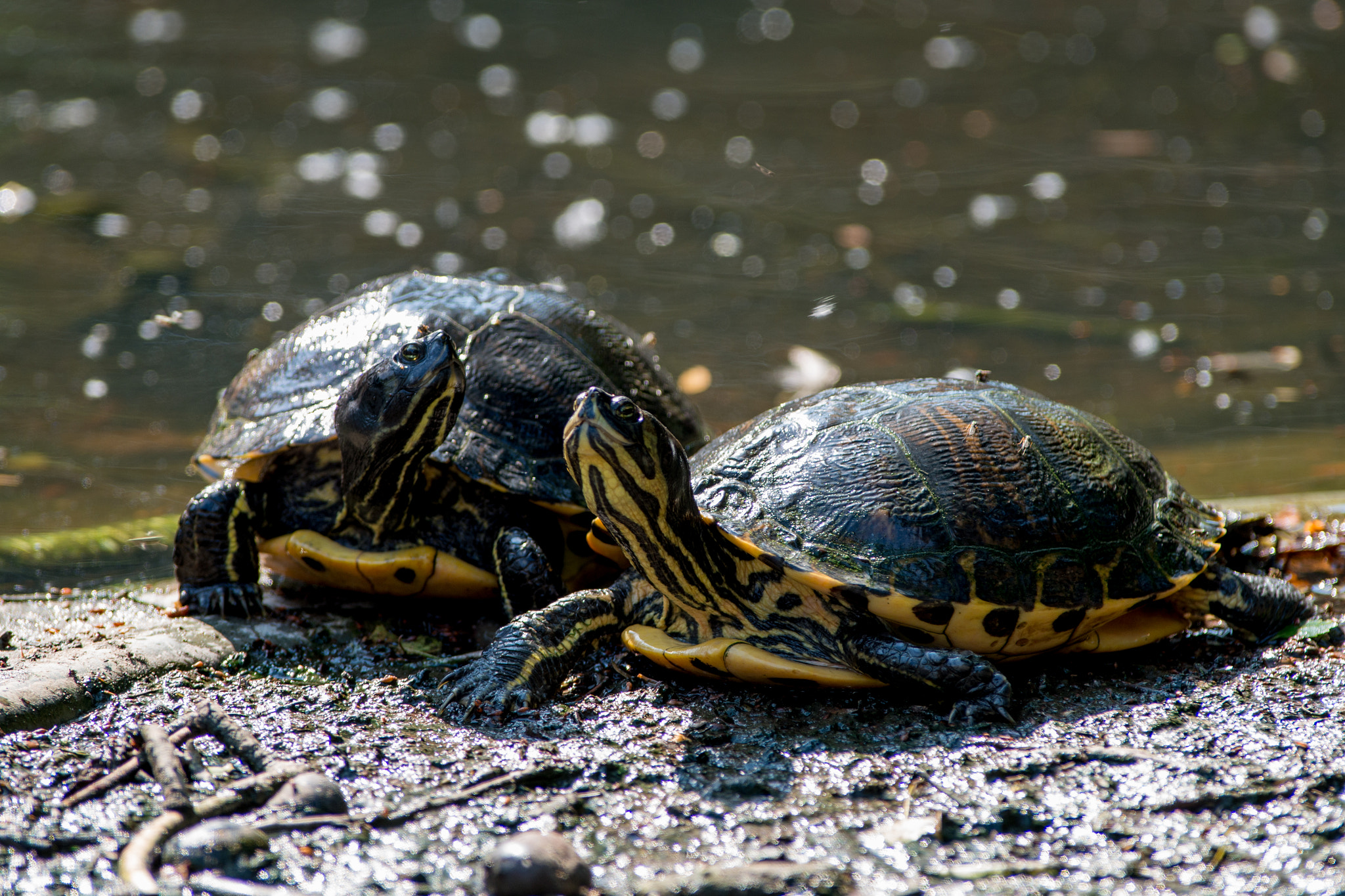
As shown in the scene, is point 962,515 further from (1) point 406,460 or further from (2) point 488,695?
(1) point 406,460

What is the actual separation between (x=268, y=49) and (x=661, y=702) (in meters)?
15.4

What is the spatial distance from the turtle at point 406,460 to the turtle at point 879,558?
753 millimetres

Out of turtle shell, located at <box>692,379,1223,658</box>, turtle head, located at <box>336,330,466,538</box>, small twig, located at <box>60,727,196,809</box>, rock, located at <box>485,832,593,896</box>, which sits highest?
turtle head, located at <box>336,330,466,538</box>

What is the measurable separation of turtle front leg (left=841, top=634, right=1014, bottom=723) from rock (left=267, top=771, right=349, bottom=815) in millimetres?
1595

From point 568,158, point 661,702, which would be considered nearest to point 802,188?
point 568,158

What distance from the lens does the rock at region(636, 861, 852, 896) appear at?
267cm

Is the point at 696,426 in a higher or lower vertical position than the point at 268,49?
lower

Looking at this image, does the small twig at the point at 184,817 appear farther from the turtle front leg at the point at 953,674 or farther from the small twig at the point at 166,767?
the turtle front leg at the point at 953,674

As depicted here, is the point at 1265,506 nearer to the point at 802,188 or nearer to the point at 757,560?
the point at 757,560

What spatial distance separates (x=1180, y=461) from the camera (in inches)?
254

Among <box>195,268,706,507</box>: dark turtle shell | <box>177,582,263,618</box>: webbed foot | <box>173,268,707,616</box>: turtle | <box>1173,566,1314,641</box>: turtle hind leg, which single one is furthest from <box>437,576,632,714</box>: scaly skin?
<box>1173,566,1314,641</box>: turtle hind leg

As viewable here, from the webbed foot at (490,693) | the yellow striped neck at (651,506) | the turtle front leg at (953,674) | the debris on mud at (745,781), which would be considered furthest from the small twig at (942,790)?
the webbed foot at (490,693)

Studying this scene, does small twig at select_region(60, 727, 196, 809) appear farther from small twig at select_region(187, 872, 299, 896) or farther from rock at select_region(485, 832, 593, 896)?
rock at select_region(485, 832, 593, 896)

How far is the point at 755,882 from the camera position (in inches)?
106
